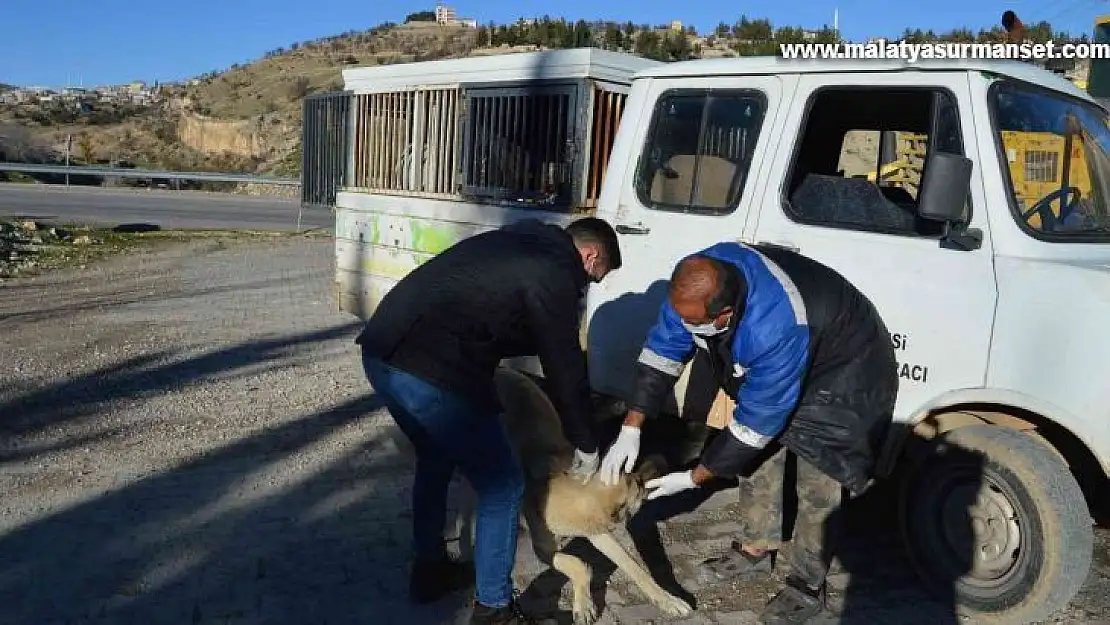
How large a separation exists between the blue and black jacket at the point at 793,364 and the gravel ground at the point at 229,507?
2.60 ft

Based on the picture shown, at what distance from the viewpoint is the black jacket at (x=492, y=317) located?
314cm

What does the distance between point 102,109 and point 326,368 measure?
209ft

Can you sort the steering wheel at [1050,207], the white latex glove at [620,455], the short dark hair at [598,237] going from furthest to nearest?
the steering wheel at [1050,207] → the white latex glove at [620,455] → the short dark hair at [598,237]

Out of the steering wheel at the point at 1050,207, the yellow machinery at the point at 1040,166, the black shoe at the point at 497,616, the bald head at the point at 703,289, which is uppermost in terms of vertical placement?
the yellow machinery at the point at 1040,166

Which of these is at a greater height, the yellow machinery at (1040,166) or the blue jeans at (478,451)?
the yellow machinery at (1040,166)

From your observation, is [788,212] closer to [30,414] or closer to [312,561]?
[312,561]

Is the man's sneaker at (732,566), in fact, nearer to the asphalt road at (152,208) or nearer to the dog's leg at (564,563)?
the dog's leg at (564,563)

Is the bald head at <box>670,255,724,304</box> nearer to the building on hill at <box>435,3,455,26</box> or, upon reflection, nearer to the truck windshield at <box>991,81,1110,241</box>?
the truck windshield at <box>991,81,1110,241</box>

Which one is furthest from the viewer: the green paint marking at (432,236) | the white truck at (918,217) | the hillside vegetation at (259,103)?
the hillside vegetation at (259,103)

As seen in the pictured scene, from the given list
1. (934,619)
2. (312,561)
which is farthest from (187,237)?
(934,619)

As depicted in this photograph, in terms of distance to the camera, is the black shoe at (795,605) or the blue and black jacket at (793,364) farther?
the black shoe at (795,605)

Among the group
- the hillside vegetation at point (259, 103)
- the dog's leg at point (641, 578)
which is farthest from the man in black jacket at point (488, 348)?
the hillside vegetation at point (259, 103)

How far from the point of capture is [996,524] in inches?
144

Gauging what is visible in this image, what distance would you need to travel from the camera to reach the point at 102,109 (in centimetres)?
6262
